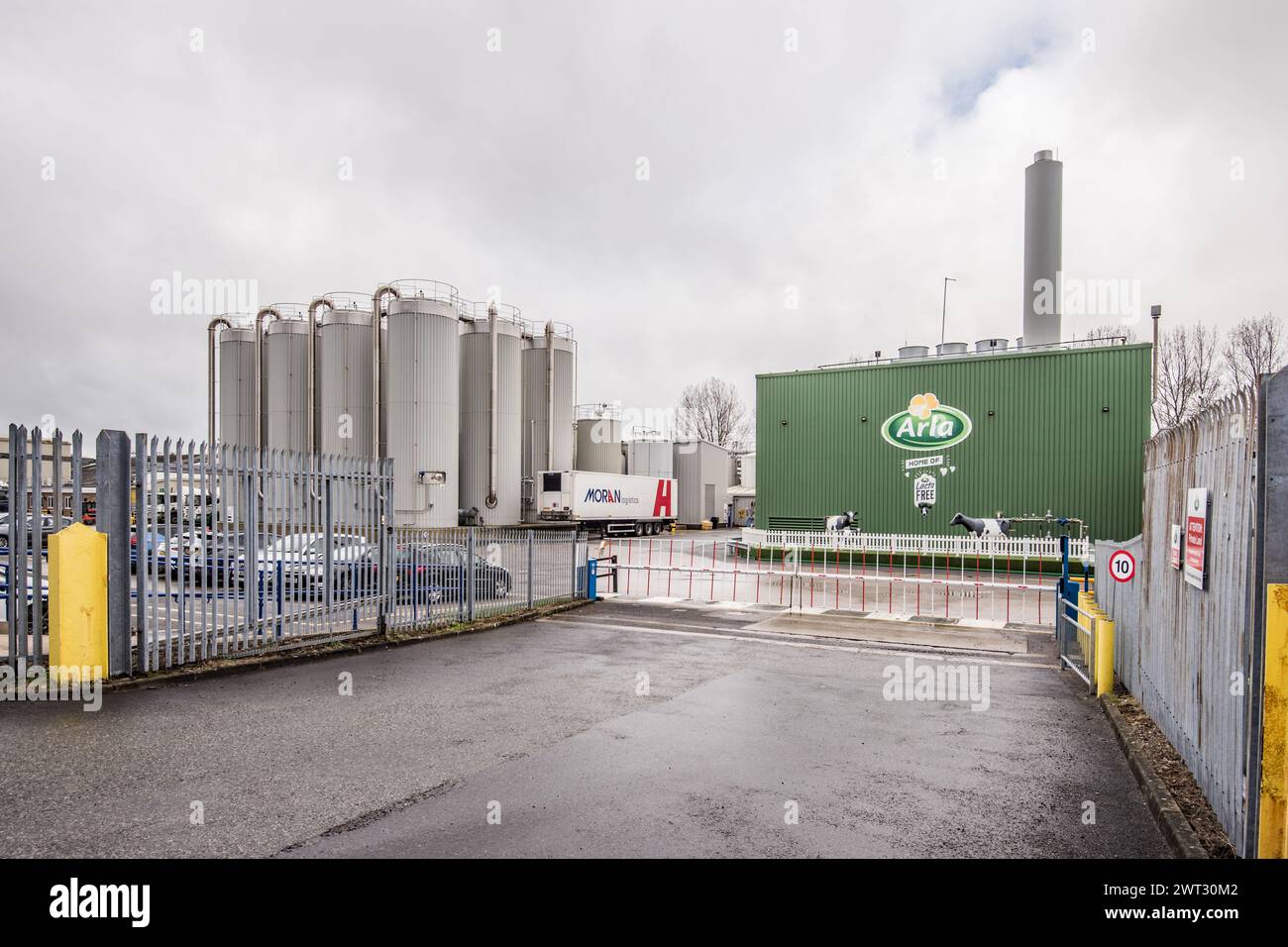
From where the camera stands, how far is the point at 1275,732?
3.61 m

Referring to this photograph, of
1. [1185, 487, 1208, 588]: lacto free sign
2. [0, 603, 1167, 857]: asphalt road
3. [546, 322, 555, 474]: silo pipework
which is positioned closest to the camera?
[0, 603, 1167, 857]: asphalt road

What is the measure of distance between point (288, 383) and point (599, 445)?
19.3 metres

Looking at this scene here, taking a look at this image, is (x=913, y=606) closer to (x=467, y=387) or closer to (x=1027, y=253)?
(x=1027, y=253)

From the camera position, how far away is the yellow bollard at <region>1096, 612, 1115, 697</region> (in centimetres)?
829

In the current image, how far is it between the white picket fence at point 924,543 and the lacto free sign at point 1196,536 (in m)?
17.7

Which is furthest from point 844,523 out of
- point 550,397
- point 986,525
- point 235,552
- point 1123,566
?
point 235,552

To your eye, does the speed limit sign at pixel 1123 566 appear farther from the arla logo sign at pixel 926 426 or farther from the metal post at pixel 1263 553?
the arla logo sign at pixel 926 426

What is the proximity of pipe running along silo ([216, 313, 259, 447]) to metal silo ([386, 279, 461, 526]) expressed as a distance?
33.9 feet

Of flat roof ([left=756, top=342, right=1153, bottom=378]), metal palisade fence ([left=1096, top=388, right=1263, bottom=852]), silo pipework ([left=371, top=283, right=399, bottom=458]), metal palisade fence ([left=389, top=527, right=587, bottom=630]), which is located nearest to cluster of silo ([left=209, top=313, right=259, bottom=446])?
silo pipework ([left=371, top=283, right=399, bottom=458])

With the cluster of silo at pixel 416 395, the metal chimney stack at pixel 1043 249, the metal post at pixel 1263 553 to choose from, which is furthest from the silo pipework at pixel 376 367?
the metal post at pixel 1263 553

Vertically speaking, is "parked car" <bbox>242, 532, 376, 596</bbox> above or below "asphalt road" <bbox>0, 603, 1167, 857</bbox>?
above

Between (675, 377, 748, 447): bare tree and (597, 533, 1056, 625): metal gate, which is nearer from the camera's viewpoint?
(597, 533, 1056, 625): metal gate

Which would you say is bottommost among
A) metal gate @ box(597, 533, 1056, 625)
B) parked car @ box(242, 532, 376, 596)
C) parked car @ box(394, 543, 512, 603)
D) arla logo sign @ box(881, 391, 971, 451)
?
metal gate @ box(597, 533, 1056, 625)

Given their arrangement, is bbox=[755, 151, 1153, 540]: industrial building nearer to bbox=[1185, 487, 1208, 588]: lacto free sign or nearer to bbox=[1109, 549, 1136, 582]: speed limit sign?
bbox=[1109, 549, 1136, 582]: speed limit sign
